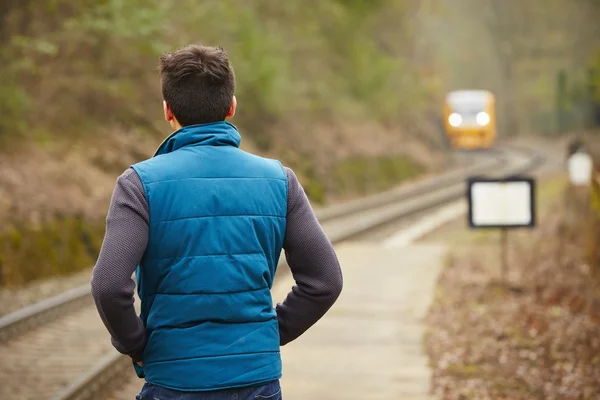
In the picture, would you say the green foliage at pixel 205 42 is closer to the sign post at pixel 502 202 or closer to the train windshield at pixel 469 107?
the train windshield at pixel 469 107

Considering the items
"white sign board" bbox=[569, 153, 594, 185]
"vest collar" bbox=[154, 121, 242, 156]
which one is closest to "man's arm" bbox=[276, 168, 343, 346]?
"vest collar" bbox=[154, 121, 242, 156]

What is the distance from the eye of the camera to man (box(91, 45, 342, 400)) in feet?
9.77

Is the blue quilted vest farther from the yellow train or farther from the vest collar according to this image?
the yellow train

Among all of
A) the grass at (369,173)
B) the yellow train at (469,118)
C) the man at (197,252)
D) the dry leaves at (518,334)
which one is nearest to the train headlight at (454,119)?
the yellow train at (469,118)

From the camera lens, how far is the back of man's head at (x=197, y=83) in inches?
120

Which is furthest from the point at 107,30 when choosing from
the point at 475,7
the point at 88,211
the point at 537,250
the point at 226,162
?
the point at 475,7

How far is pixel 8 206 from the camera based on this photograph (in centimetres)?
1559

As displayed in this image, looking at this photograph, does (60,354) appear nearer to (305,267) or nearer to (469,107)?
(305,267)

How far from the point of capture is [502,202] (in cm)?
1241

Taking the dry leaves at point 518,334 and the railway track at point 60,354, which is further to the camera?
the railway track at point 60,354

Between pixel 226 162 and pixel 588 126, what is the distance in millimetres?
69000

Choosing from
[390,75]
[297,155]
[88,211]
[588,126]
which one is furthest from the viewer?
[588,126]

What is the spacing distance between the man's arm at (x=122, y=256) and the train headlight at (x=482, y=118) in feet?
132

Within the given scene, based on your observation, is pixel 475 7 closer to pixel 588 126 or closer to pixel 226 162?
pixel 588 126
